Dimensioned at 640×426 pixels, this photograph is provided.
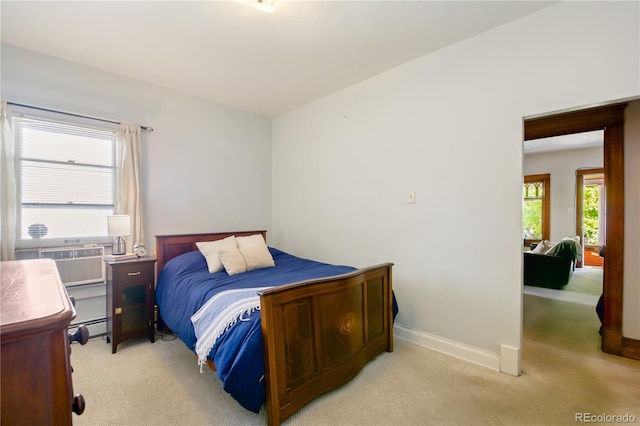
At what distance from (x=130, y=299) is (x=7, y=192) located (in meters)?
1.30

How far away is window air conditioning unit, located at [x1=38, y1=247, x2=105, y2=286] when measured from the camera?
2.61 metres

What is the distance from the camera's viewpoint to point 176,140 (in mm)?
3344

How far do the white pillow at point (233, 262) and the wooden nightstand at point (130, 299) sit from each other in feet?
2.25

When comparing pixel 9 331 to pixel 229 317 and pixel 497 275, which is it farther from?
pixel 497 275

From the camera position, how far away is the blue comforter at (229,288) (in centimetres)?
160

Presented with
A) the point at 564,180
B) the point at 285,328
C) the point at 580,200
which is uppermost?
the point at 564,180

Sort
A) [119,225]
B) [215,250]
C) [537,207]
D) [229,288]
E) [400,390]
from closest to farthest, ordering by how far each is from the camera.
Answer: [400,390] < [229,288] < [119,225] < [215,250] < [537,207]

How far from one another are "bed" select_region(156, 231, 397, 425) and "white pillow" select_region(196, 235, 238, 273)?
86 millimetres

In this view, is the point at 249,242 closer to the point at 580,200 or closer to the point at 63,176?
the point at 63,176

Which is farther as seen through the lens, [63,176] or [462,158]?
[63,176]

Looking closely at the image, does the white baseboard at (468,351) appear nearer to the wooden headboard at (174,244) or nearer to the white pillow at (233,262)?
the white pillow at (233,262)

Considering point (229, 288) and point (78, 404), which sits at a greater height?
point (78, 404)

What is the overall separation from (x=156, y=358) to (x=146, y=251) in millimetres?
1163

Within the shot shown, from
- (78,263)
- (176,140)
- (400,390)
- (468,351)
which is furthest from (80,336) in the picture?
(176,140)
